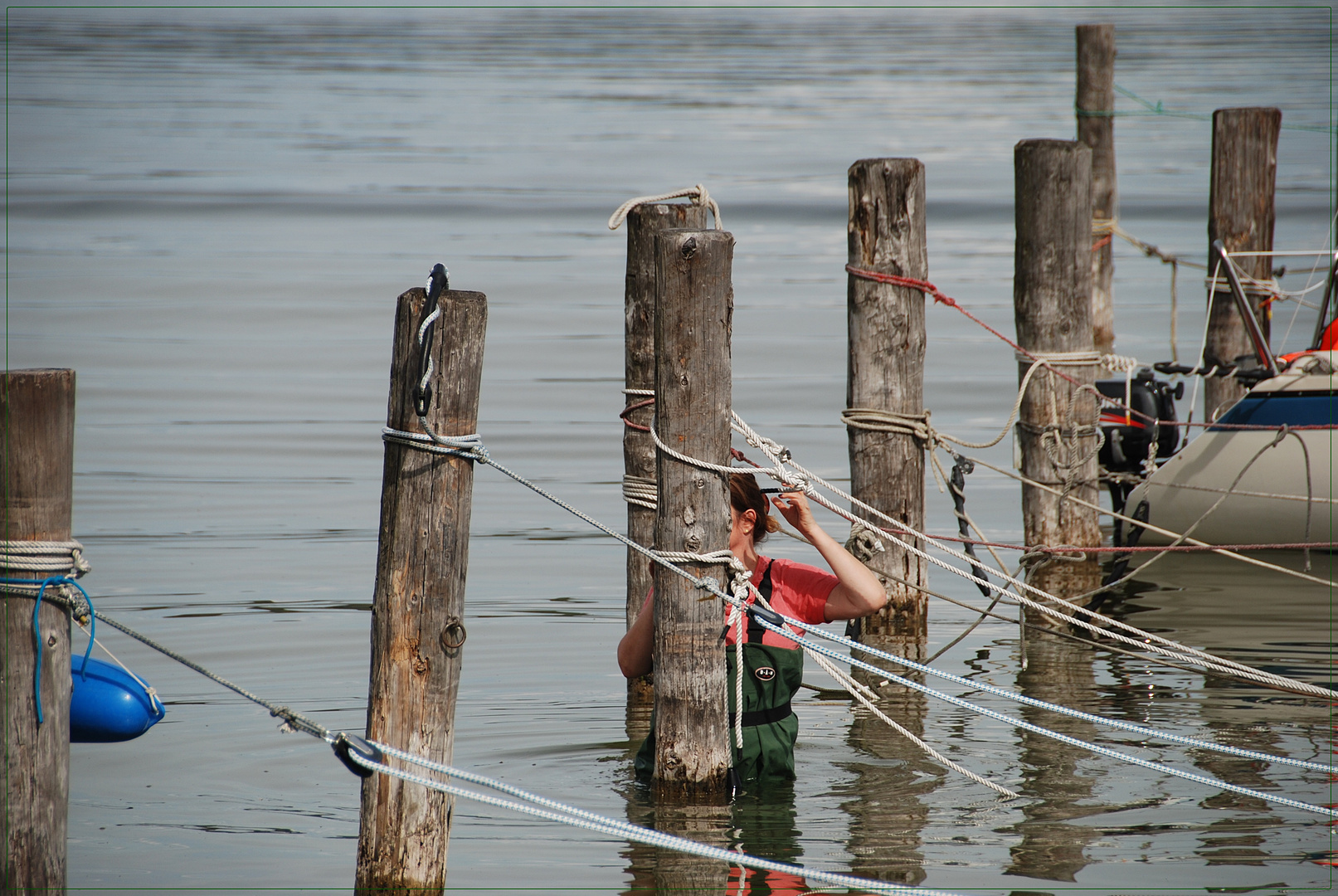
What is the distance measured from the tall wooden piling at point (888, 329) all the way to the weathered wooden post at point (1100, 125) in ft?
28.0

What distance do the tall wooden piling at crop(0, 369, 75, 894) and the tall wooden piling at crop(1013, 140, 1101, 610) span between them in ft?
18.3

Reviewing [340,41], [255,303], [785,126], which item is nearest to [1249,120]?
[255,303]

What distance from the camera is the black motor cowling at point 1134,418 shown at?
378 inches

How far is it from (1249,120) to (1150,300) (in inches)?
453

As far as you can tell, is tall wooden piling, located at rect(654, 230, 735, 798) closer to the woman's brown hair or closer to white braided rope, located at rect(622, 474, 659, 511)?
the woman's brown hair

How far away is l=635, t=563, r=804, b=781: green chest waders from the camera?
530cm

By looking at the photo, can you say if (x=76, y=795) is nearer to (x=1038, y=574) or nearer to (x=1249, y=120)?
(x=1038, y=574)

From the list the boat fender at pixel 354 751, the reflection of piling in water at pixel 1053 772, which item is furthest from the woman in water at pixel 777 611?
the boat fender at pixel 354 751

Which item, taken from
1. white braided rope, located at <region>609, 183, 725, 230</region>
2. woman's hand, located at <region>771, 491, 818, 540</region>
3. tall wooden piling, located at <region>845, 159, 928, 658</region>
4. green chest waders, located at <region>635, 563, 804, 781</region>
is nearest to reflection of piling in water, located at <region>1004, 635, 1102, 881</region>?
green chest waders, located at <region>635, 563, 804, 781</region>

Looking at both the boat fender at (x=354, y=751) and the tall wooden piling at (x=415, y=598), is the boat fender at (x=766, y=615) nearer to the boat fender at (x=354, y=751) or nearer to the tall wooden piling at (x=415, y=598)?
the tall wooden piling at (x=415, y=598)

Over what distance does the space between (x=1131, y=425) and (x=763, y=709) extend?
4.98 metres

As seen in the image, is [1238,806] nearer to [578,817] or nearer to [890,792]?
[890,792]

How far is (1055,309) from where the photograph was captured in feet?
27.5

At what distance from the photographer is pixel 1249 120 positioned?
10.2m
